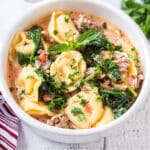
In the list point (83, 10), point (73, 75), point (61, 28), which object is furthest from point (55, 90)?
point (83, 10)

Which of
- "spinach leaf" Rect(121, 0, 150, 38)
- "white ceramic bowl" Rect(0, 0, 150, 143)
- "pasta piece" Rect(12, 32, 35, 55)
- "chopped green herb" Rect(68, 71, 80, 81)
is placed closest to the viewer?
"white ceramic bowl" Rect(0, 0, 150, 143)

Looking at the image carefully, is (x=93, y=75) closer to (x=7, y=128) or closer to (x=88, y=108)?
(x=88, y=108)

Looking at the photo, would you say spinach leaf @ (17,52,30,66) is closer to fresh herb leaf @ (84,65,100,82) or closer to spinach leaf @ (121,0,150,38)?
fresh herb leaf @ (84,65,100,82)

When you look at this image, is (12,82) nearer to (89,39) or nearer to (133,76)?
(89,39)

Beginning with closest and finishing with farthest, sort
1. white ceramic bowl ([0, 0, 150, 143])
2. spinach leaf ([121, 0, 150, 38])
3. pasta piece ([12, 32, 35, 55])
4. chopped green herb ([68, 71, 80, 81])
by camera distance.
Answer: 1. white ceramic bowl ([0, 0, 150, 143])
2. chopped green herb ([68, 71, 80, 81])
3. pasta piece ([12, 32, 35, 55])
4. spinach leaf ([121, 0, 150, 38])

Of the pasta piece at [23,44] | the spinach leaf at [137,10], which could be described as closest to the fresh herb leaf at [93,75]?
the pasta piece at [23,44]

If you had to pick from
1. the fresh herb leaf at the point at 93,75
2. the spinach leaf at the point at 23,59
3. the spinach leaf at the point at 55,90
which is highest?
the spinach leaf at the point at 23,59

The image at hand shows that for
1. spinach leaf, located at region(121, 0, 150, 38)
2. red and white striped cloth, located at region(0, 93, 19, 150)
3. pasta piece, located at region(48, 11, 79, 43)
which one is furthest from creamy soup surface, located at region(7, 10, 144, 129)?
spinach leaf, located at region(121, 0, 150, 38)

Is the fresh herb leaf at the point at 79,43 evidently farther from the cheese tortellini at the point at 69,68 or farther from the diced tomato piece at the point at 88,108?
the diced tomato piece at the point at 88,108

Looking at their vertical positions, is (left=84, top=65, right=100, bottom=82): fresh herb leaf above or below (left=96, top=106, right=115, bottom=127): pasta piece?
above
